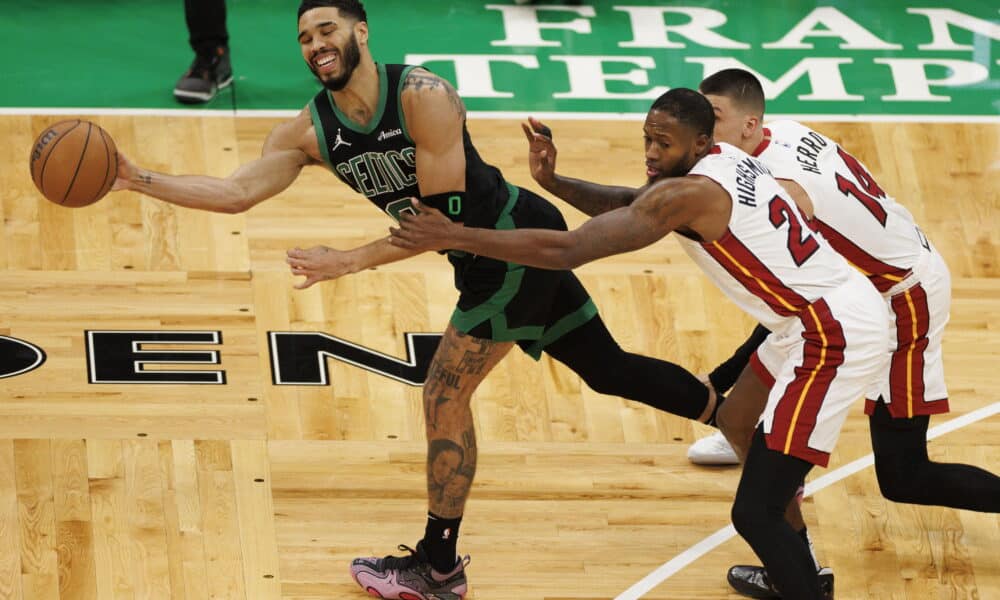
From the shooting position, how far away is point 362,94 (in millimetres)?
5832

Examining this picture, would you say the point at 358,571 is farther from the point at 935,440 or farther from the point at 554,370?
the point at 935,440

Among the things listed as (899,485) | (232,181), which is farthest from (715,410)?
(232,181)

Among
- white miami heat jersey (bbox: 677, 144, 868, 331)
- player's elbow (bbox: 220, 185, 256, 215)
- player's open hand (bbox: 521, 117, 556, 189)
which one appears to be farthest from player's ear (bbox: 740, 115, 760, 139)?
player's elbow (bbox: 220, 185, 256, 215)

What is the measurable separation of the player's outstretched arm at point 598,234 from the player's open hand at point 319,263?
40cm

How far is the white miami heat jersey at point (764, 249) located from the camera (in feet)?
17.9

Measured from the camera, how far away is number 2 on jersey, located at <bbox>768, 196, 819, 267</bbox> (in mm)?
5512

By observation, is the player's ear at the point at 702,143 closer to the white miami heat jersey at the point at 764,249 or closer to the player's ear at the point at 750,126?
the white miami heat jersey at the point at 764,249

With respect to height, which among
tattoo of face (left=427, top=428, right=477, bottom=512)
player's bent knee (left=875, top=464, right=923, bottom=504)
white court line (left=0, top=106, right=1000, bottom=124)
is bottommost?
player's bent knee (left=875, top=464, right=923, bottom=504)

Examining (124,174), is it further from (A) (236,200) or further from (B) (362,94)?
(B) (362,94)

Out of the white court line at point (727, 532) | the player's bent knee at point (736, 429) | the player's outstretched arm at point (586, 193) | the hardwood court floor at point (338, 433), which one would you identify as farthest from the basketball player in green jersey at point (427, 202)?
the white court line at point (727, 532)

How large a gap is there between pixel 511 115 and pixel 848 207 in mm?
4074

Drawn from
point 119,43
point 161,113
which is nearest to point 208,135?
point 161,113

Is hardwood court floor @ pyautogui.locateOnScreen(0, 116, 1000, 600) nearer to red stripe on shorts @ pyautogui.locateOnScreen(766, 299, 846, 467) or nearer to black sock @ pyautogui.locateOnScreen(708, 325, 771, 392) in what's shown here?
black sock @ pyautogui.locateOnScreen(708, 325, 771, 392)

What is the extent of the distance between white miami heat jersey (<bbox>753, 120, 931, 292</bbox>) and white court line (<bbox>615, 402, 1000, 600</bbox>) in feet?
3.72
